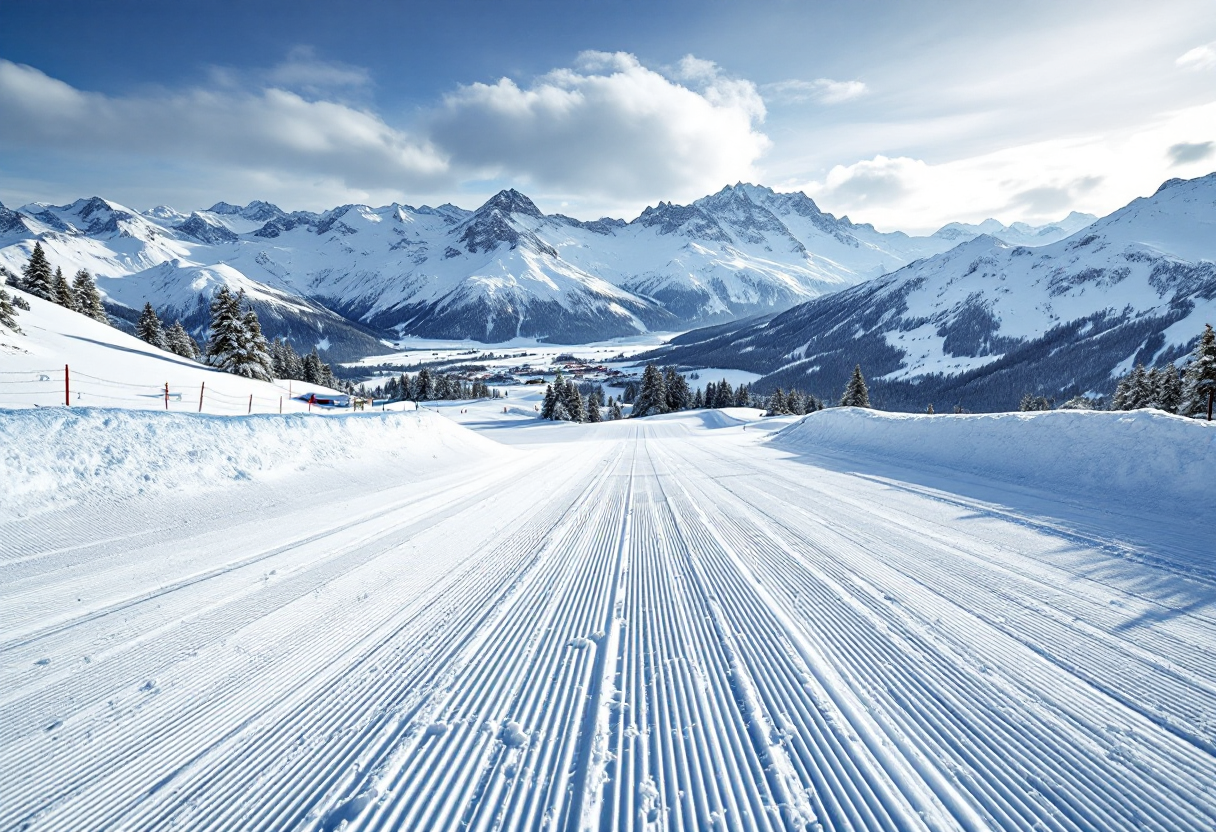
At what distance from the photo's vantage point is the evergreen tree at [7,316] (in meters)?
18.7

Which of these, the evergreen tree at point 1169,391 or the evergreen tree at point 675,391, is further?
the evergreen tree at point 675,391

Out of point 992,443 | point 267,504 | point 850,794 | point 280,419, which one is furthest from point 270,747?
point 992,443

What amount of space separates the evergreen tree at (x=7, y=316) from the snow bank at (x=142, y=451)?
1795 cm

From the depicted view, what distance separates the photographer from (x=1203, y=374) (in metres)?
24.3

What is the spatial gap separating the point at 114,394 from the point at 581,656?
19.7m

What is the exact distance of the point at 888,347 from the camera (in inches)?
7328

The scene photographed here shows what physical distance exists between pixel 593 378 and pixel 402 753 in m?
160

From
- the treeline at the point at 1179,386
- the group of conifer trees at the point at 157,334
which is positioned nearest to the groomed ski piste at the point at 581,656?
the treeline at the point at 1179,386

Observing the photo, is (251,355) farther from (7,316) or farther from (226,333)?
(7,316)

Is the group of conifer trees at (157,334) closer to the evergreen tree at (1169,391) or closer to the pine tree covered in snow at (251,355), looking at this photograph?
the pine tree covered in snow at (251,355)

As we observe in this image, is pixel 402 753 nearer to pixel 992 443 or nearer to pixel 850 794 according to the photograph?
pixel 850 794

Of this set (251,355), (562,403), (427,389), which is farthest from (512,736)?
(427,389)

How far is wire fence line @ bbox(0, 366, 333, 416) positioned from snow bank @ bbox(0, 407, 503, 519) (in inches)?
127

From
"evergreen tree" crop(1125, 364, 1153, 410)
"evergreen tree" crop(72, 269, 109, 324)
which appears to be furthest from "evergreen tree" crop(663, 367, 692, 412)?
"evergreen tree" crop(72, 269, 109, 324)
